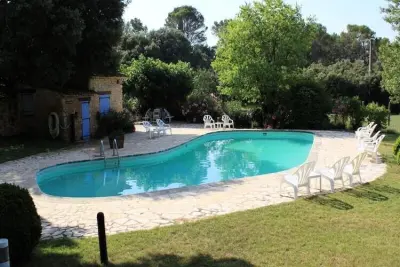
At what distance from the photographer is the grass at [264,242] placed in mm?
5664

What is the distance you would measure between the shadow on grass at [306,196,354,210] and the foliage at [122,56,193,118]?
1771cm

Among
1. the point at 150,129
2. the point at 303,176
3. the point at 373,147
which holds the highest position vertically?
the point at 150,129

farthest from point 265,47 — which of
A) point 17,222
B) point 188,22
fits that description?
point 188,22

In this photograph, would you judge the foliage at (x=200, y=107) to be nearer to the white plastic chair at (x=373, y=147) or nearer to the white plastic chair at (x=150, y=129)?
the white plastic chair at (x=150, y=129)

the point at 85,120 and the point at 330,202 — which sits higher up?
the point at 85,120

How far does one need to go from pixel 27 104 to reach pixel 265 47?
42.9 feet

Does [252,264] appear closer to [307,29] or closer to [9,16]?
[9,16]

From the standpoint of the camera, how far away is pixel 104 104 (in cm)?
2028

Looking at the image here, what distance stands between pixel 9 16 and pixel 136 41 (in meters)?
29.0

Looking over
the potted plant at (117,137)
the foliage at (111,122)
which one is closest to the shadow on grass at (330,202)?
the potted plant at (117,137)

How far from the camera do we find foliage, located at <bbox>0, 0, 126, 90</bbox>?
1558 centimetres

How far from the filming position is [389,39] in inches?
842

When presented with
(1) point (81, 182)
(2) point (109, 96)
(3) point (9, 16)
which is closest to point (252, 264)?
(1) point (81, 182)

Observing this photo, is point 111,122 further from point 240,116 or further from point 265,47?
point 265,47
